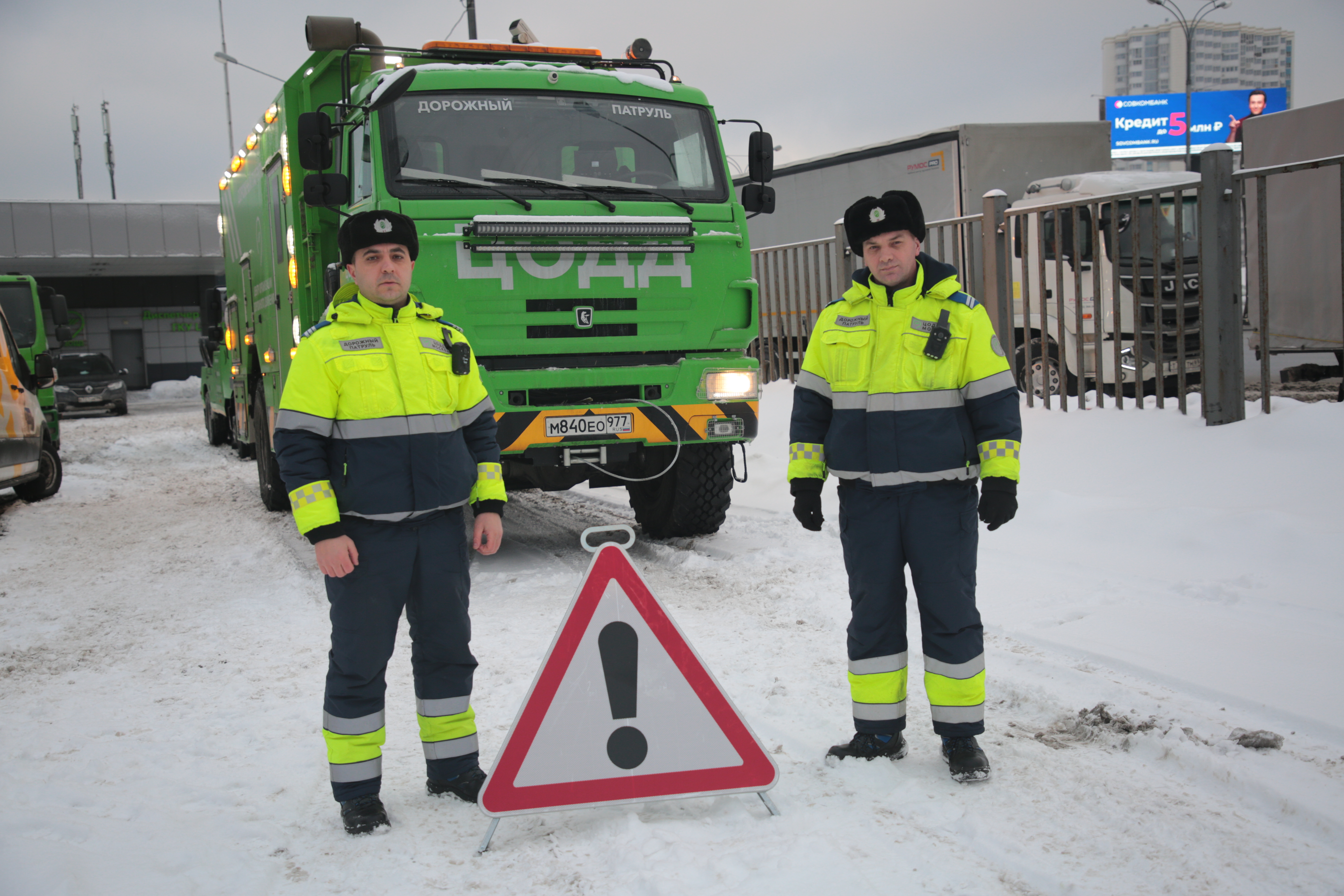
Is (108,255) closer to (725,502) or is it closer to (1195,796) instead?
(725,502)

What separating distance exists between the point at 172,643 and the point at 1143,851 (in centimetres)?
454

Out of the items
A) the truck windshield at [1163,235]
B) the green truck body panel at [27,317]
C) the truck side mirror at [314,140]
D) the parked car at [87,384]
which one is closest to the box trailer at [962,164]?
the truck windshield at [1163,235]

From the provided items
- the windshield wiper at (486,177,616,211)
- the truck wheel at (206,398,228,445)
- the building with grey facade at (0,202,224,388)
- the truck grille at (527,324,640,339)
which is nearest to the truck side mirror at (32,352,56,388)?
the truck wheel at (206,398,228,445)

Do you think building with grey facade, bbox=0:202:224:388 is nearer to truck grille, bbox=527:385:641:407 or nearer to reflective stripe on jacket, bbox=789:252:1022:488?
truck grille, bbox=527:385:641:407

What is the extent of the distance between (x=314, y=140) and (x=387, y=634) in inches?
149

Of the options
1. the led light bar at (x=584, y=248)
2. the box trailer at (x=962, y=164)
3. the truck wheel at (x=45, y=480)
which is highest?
the box trailer at (x=962, y=164)

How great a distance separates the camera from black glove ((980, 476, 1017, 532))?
10.5ft

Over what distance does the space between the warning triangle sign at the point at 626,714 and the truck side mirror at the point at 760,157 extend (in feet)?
15.2

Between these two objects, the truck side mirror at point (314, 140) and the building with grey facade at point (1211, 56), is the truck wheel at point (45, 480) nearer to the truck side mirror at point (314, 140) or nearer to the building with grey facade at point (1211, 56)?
the truck side mirror at point (314, 140)

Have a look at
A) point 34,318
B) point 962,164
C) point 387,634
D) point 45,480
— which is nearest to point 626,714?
point 387,634

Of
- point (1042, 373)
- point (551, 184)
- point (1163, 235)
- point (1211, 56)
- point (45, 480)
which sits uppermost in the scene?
point (1211, 56)

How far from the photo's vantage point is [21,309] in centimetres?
1395

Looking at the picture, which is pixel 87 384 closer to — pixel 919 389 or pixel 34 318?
pixel 34 318

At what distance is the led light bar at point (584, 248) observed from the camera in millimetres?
5758
